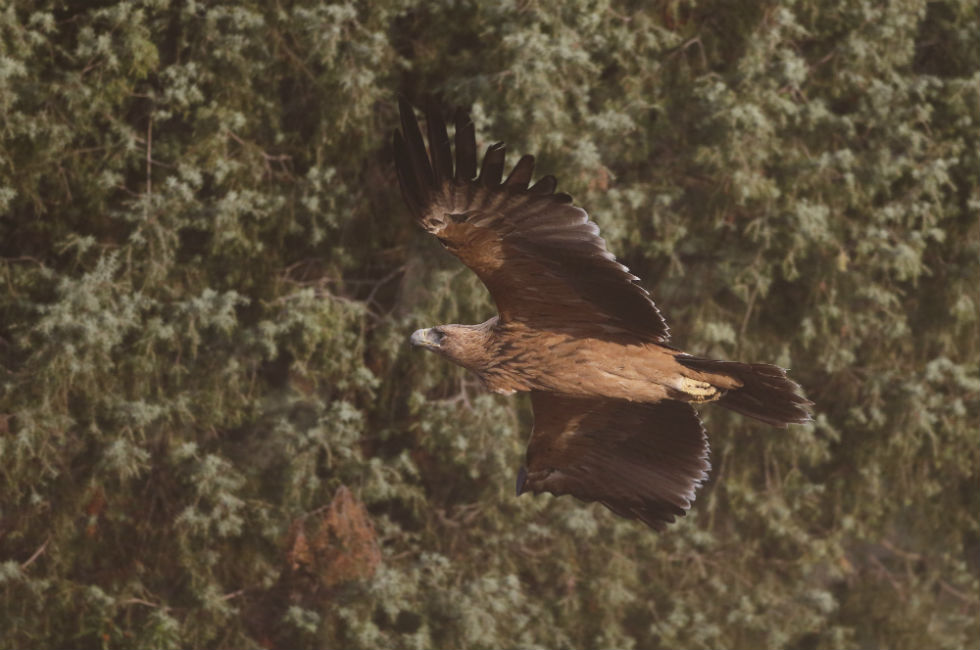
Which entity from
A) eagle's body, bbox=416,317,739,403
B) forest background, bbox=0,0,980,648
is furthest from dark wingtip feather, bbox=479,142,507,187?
forest background, bbox=0,0,980,648

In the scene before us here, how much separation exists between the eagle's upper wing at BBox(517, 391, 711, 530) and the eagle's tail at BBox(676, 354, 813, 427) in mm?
376

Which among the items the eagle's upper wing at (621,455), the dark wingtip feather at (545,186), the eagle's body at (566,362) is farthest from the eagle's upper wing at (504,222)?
the eagle's upper wing at (621,455)

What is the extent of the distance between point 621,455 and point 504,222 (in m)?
1.38

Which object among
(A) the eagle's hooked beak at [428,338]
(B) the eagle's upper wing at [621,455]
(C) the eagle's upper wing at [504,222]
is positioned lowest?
(B) the eagle's upper wing at [621,455]

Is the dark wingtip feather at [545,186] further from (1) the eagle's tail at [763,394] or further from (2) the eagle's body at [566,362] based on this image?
(1) the eagle's tail at [763,394]

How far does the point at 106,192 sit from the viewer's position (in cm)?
761

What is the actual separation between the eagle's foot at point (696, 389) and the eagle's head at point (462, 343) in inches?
26.4

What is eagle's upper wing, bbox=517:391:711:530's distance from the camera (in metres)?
5.35

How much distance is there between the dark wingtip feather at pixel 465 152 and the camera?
4.31 meters

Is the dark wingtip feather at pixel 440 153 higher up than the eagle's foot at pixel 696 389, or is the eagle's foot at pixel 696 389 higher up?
the dark wingtip feather at pixel 440 153

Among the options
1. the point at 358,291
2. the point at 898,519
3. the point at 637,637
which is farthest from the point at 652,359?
the point at 898,519

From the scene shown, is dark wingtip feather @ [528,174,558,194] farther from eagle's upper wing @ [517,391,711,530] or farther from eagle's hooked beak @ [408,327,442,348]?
eagle's upper wing @ [517,391,711,530]

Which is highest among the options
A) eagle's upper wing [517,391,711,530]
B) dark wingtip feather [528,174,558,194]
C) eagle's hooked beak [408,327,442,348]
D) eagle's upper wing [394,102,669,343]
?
dark wingtip feather [528,174,558,194]

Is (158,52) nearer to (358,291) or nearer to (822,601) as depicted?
(358,291)
